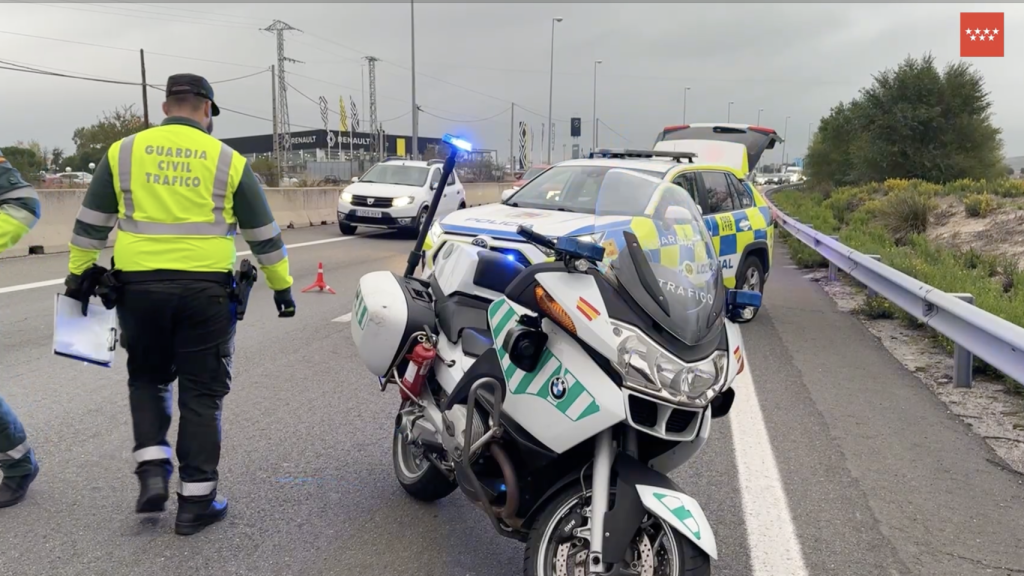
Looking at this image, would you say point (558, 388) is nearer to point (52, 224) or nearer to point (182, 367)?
point (182, 367)

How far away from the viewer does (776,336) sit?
27.8 ft

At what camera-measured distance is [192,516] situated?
3.68 meters

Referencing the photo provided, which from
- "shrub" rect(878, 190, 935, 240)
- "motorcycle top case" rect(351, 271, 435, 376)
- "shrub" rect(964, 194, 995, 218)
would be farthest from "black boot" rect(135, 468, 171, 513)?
"shrub" rect(964, 194, 995, 218)

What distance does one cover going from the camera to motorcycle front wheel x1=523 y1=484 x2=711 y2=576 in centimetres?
260

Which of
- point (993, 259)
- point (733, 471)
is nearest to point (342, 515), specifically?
point (733, 471)

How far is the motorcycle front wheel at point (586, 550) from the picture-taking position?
102 inches

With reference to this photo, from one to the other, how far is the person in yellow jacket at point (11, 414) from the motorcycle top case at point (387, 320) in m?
1.58

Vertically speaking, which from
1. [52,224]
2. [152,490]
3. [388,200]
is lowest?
[152,490]

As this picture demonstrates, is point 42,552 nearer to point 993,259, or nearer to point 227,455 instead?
point 227,455

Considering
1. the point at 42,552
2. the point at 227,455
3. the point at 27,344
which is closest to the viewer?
the point at 42,552

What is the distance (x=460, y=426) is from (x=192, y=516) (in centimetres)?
140

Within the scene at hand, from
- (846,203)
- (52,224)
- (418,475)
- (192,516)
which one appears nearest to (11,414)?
(192,516)

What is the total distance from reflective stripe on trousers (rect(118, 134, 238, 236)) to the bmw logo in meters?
1.81

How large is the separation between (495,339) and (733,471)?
2.24 metres
